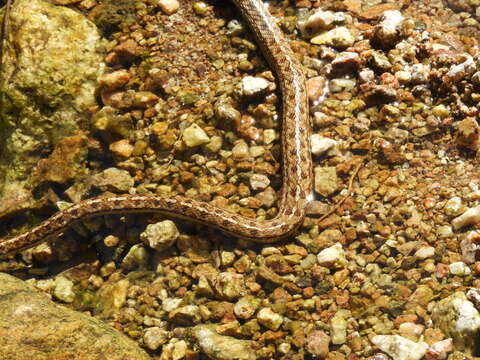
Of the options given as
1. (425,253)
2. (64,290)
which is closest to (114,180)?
(64,290)

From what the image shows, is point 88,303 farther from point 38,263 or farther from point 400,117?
point 400,117

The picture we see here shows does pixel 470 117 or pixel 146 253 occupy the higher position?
pixel 470 117

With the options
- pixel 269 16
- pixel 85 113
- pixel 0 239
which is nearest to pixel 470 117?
pixel 269 16

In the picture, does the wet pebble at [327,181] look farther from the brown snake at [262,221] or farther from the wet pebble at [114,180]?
the wet pebble at [114,180]

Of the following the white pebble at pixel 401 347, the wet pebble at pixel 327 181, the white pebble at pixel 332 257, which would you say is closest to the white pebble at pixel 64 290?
the white pebble at pixel 332 257

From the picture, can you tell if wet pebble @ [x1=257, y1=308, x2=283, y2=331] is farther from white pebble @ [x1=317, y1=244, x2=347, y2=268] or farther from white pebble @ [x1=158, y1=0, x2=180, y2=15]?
white pebble @ [x1=158, y1=0, x2=180, y2=15]

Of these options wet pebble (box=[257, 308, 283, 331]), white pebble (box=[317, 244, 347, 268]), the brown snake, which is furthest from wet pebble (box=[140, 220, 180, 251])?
white pebble (box=[317, 244, 347, 268])

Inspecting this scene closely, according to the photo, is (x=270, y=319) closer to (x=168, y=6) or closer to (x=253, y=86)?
(x=253, y=86)
